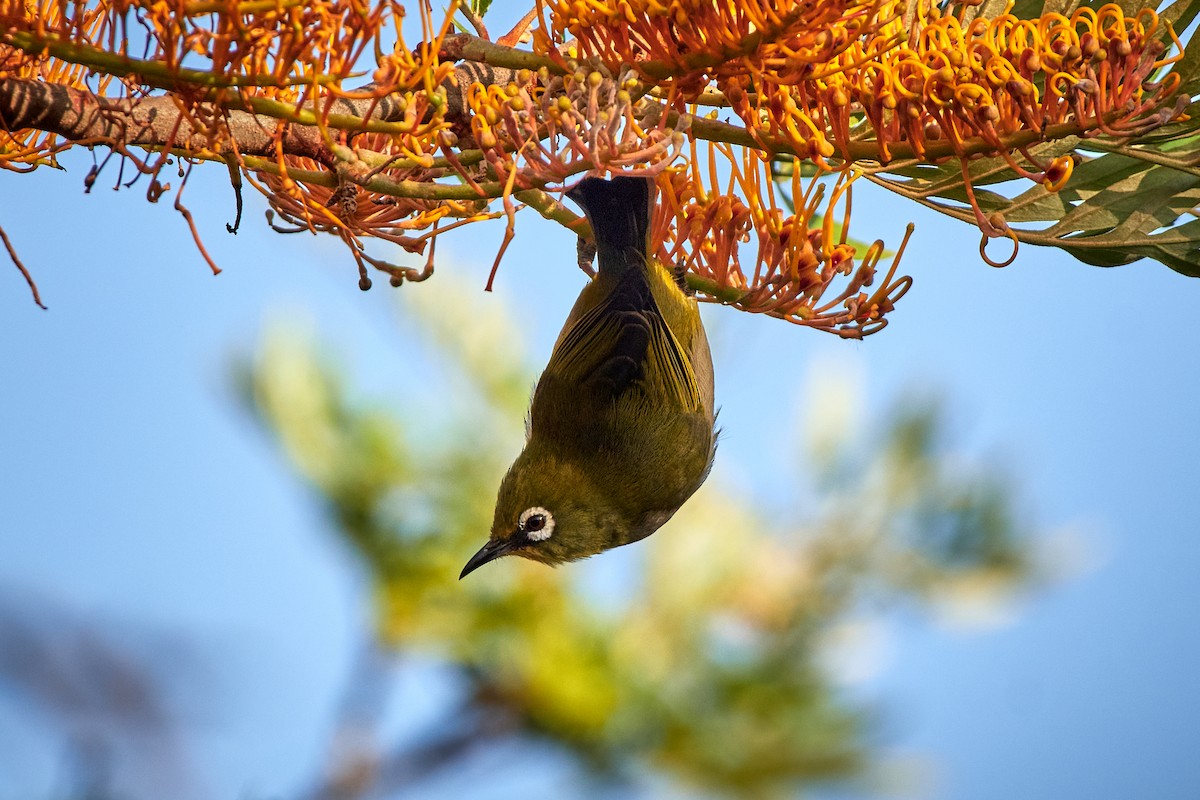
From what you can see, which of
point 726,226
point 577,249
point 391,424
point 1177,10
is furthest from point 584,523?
point 391,424

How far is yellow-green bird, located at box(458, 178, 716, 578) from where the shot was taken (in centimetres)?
358

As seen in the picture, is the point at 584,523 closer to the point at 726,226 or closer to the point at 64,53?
the point at 726,226

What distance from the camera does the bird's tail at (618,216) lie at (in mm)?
2994

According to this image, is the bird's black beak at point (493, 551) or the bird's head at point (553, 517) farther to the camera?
the bird's black beak at point (493, 551)

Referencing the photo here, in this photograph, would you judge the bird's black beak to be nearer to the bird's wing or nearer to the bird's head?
the bird's head

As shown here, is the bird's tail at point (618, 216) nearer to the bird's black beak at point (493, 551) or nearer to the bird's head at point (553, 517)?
the bird's head at point (553, 517)

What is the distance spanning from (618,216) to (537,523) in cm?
97

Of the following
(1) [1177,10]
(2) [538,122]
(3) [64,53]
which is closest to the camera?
(3) [64,53]

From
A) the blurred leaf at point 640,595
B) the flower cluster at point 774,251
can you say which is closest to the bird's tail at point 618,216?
the flower cluster at point 774,251

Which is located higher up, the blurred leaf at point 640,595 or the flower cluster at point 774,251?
the blurred leaf at point 640,595

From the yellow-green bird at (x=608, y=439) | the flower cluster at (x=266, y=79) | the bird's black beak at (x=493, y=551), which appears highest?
the yellow-green bird at (x=608, y=439)

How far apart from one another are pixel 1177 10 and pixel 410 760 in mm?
9350

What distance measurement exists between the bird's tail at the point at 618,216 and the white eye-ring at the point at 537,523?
0.76 meters

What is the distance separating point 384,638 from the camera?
9648mm
